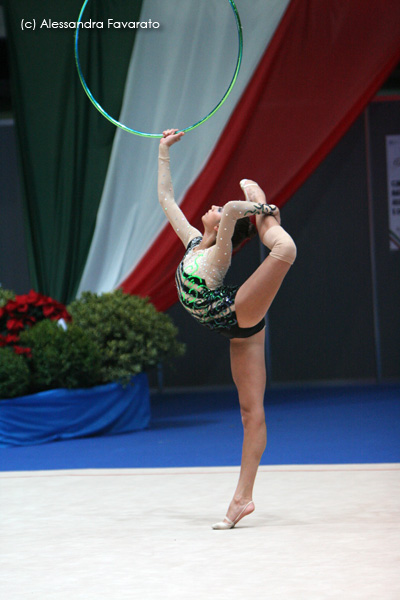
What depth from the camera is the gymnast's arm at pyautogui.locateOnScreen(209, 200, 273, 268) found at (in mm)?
3100

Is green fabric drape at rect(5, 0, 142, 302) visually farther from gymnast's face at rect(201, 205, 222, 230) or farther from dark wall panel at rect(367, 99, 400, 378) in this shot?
gymnast's face at rect(201, 205, 222, 230)

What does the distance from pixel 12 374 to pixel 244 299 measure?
2.61 meters

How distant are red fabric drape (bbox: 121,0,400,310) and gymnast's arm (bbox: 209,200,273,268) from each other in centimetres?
314

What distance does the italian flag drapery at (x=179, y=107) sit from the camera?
20.7 feet

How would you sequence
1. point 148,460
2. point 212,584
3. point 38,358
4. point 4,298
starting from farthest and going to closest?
point 4,298, point 38,358, point 148,460, point 212,584

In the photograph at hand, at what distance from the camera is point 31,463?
480 centimetres

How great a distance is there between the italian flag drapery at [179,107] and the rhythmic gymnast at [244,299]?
10.1ft

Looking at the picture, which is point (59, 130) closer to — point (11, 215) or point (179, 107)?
point (179, 107)

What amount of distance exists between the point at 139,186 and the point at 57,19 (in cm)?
Result: 139

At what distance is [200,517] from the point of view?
3.44 m

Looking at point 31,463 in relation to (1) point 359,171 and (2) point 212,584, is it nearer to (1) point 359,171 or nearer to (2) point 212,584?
(2) point 212,584

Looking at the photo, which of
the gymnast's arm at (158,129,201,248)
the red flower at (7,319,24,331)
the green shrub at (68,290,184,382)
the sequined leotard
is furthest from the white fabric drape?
the sequined leotard

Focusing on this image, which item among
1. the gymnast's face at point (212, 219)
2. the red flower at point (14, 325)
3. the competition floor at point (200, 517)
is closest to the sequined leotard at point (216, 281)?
the gymnast's face at point (212, 219)

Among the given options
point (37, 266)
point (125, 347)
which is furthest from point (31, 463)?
point (37, 266)
